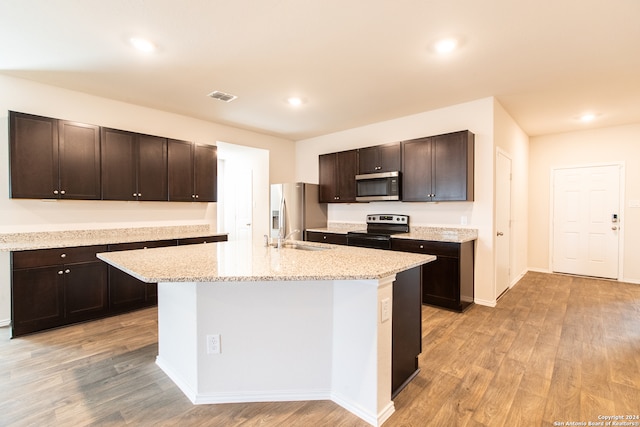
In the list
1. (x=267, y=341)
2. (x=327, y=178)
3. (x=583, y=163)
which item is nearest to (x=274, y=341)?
(x=267, y=341)

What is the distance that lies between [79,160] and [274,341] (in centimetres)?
314

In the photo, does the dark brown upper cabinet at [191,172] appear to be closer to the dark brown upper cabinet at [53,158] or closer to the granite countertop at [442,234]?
the dark brown upper cabinet at [53,158]

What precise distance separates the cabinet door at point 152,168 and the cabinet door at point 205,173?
43 cm

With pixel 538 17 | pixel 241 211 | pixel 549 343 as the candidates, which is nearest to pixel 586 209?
pixel 549 343

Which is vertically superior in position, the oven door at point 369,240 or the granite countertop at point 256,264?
the granite countertop at point 256,264

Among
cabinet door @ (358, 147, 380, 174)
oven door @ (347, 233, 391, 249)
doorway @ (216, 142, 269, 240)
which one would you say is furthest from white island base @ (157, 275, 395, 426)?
doorway @ (216, 142, 269, 240)

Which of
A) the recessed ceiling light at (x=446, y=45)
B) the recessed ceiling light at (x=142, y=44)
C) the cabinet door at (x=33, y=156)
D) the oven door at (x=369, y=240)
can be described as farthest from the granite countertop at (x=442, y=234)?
the cabinet door at (x=33, y=156)

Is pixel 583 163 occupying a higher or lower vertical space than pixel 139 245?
higher

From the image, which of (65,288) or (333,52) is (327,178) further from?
(65,288)

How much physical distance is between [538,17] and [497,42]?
1.08 ft

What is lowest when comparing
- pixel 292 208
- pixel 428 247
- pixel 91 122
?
pixel 428 247

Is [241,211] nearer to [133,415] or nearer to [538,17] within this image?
[133,415]

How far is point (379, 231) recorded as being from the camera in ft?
15.1

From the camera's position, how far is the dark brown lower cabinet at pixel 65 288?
2.83 metres
